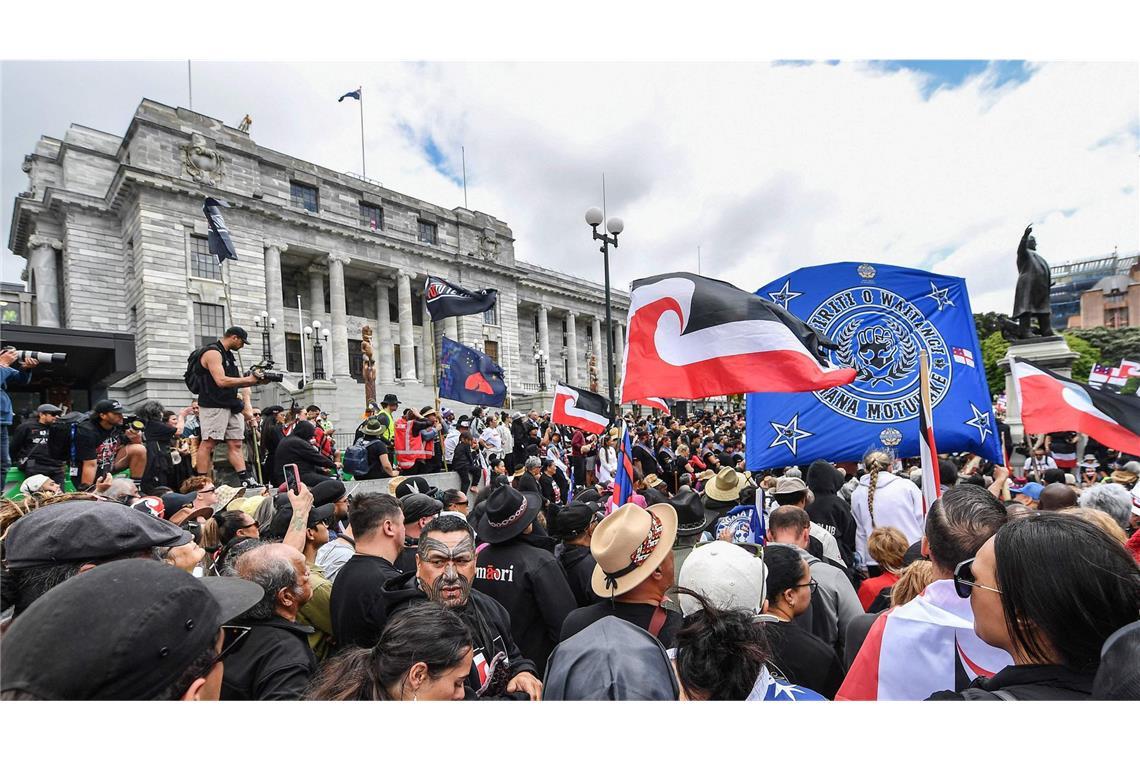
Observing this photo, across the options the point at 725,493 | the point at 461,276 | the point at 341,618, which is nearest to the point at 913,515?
the point at 725,493

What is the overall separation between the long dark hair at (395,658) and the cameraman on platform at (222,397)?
6.30 meters

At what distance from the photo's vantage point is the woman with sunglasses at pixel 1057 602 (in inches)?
57.0

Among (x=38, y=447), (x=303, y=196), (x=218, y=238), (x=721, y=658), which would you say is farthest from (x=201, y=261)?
(x=721, y=658)

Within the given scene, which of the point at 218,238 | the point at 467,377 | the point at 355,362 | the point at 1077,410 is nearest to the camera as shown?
the point at 1077,410

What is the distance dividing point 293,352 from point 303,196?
10389 mm

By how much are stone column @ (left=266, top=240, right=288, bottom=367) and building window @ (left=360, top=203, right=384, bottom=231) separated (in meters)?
7.97

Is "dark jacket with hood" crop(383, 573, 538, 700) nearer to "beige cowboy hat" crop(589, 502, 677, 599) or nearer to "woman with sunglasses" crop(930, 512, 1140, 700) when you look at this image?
"beige cowboy hat" crop(589, 502, 677, 599)

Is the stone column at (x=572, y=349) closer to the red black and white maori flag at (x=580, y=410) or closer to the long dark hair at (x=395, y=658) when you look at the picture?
the red black and white maori flag at (x=580, y=410)

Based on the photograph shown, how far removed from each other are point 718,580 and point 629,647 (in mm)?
579

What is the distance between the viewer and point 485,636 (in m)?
2.52

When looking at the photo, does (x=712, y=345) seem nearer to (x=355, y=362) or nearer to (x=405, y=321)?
(x=405, y=321)

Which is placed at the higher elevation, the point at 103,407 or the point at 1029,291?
the point at 1029,291

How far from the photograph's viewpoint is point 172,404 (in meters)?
27.4

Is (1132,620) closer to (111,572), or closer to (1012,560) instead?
(1012,560)
